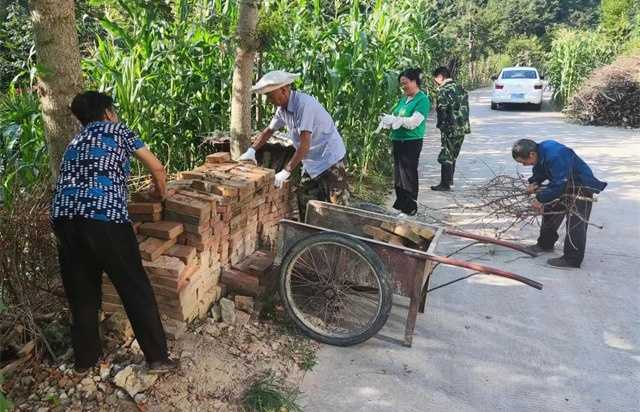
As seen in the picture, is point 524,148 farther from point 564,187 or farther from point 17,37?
point 17,37

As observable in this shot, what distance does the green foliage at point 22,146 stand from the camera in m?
3.84

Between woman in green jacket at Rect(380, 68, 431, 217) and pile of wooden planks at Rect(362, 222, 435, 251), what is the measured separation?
70.8 inches

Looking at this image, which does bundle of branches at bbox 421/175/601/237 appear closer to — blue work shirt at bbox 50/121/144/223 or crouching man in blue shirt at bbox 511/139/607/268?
crouching man in blue shirt at bbox 511/139/607/268

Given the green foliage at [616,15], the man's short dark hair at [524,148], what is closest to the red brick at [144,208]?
the man's short dark hair at [524,148]

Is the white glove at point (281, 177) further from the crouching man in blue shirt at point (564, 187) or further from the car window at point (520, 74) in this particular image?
the car window at point (520, 74)

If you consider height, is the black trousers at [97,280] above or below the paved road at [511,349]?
above

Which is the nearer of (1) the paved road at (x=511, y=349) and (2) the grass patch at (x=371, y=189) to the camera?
(1) the paved road at (x=511, y=349)

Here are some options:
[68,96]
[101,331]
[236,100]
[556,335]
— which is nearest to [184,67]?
[236,100]

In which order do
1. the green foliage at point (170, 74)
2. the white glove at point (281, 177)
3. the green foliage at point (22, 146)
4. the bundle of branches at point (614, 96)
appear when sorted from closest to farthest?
1. the green foliage at point (22, 146)
2. the white glove at point (281, 177)
3. the green foliage at point (170, 74)
4. the bundle of branches at point (614, 96)

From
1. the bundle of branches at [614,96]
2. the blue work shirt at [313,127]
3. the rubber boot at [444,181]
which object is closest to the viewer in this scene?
the blue work shirt at [313,127]

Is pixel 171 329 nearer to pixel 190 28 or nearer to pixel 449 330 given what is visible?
pixel 449 330

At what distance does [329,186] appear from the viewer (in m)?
4.55

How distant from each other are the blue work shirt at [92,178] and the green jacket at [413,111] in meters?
3.67

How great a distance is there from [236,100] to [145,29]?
1.14 m
